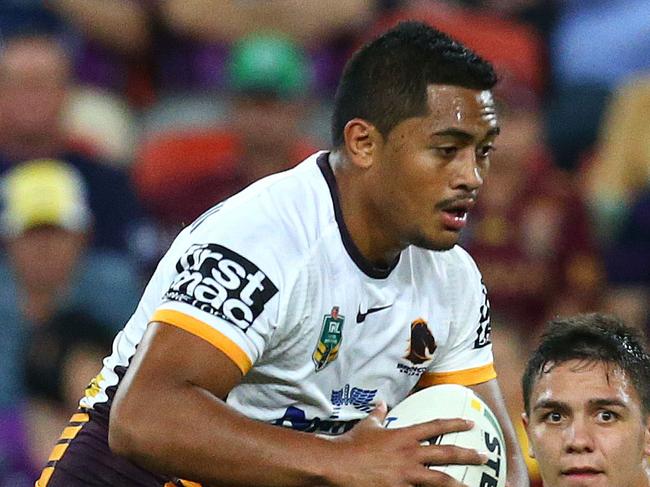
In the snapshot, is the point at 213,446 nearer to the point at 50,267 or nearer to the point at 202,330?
the point at 202,330

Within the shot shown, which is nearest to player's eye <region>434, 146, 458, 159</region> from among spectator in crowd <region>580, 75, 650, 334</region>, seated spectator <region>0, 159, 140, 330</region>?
seated spectator <region>0, 159, 140, 330</region>

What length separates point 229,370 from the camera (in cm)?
364

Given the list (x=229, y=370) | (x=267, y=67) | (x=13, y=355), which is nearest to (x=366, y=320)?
(x=229, y=370)

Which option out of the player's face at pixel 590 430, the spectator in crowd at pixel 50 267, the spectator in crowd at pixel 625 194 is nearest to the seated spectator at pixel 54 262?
the spectator in crowd at pixel 50 267

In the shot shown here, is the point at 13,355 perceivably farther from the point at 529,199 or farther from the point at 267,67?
the point at 529,199

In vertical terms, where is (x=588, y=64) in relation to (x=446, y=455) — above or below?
above

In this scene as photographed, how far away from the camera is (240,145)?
23.7 feet

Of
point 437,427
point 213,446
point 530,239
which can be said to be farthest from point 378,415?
point 530,239

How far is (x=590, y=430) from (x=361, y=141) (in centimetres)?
106

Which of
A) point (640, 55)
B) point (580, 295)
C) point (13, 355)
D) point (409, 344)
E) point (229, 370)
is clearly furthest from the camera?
point (640, 55)

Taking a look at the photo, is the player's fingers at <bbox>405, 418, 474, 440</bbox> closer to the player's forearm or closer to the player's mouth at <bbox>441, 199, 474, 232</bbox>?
the player's forearm

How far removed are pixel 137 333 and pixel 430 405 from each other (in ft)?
2.71

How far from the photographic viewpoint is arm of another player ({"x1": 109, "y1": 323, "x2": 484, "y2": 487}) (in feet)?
11.6

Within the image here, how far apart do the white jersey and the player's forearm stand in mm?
183
